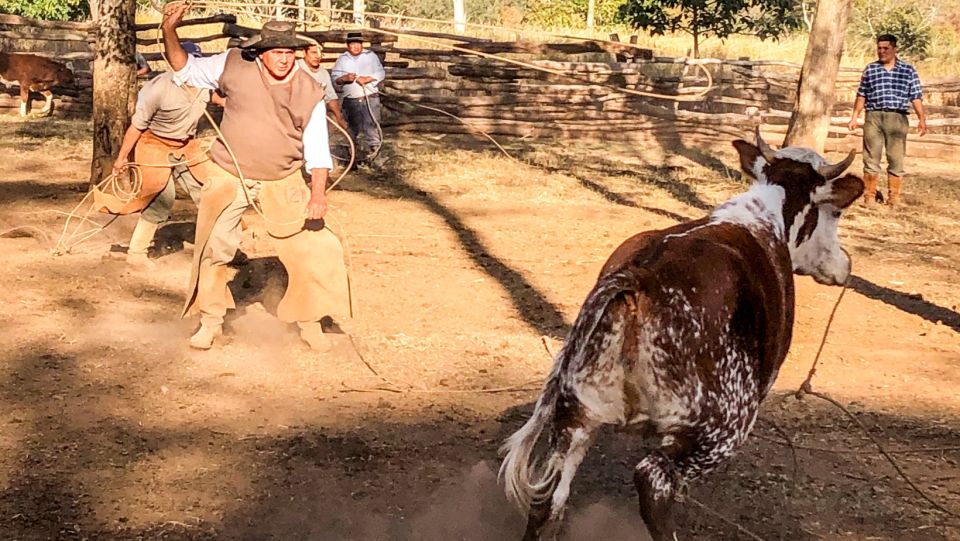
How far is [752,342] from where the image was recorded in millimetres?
4387

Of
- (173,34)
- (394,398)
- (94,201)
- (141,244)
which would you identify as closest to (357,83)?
(94,201)

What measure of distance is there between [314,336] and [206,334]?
72 centimetres

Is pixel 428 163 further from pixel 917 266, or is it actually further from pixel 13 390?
pixel 13 390

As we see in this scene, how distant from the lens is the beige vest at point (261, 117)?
22.4 ft

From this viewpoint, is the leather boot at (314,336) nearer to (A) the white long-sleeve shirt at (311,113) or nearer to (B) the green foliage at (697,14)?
(A) the white long-sleeve shirt at (311,113)

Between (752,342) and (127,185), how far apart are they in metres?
7.33

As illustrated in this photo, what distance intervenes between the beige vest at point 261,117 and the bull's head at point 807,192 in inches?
115

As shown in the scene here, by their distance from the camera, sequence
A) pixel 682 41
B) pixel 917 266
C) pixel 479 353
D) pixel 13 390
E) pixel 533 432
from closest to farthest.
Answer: pixel 533 432, pixel 13 390, pixel 479 353, pixel 917 266, pixel 682 41

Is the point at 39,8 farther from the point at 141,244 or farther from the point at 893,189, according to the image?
the point at 893,189

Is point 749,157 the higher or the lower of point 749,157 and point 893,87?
the lower

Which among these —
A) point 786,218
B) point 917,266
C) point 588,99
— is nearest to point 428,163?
point 588,99

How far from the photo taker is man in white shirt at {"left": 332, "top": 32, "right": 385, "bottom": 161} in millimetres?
15156

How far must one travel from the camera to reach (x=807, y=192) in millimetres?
5102

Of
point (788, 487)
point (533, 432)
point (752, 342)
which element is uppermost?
point (752, 342)
